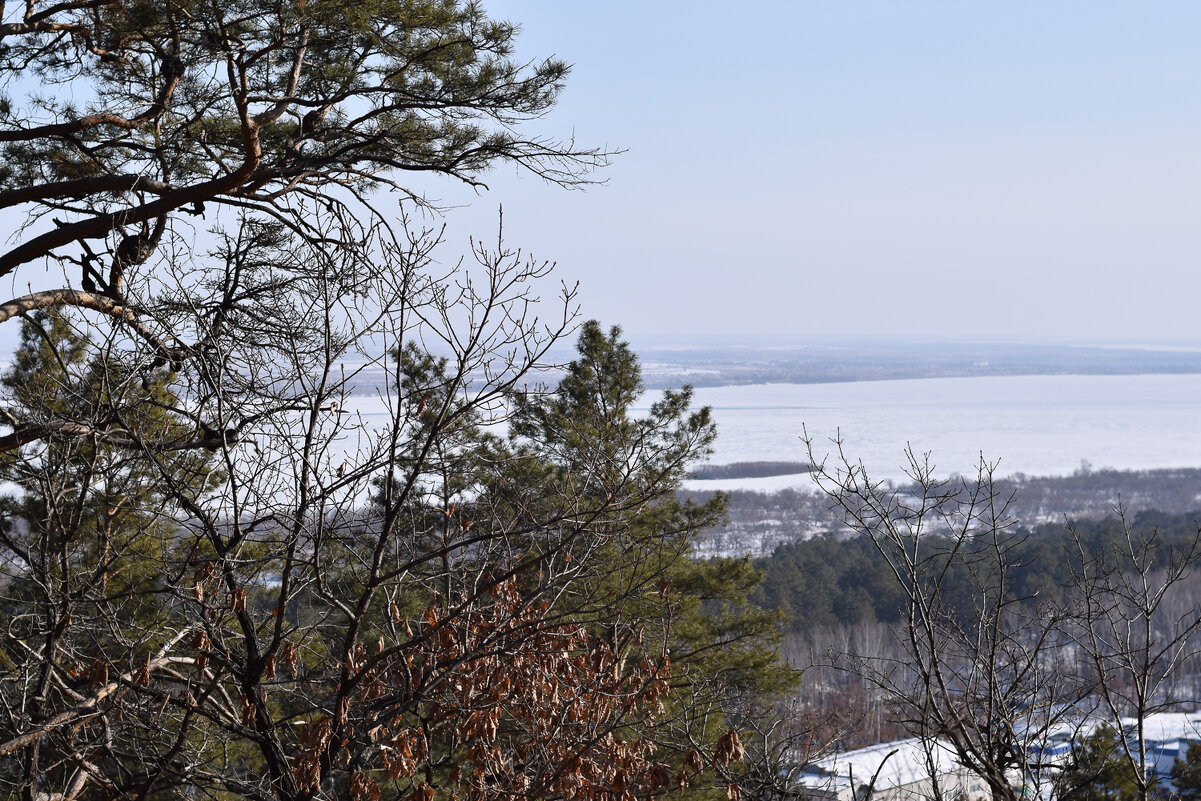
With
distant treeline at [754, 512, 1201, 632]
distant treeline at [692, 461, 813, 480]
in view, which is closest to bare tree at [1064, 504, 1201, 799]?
distant treeline at [754, 512, 1201, 632]

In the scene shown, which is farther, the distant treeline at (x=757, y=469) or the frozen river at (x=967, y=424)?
the frozen river at (x=967, y=424)

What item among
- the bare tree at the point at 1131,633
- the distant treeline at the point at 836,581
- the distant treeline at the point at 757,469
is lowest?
the distant treeline at the point at 836,581

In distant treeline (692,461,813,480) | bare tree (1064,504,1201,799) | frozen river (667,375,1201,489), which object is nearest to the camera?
bare tree (1064,504,1201,799)

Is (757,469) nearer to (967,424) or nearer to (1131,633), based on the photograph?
(1131,633)

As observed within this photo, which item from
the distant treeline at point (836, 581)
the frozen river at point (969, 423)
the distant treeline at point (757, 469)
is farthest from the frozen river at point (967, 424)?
the distant treeline at point (836, 581)

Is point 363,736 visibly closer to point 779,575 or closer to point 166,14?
point 166,14

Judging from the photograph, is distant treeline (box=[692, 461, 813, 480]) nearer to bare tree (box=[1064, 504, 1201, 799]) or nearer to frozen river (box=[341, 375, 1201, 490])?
frozen river (box=[341, 375, 1201, 490])

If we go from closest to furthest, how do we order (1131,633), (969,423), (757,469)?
1. (1131,633)
2. (757,469)
3. (969,423)

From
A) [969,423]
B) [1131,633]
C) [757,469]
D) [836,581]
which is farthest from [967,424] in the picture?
[1131,633]

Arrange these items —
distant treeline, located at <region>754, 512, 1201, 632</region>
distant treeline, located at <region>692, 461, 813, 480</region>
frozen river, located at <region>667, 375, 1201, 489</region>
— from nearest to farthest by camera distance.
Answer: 1. distant treeline, located at <region>754, 512, 1201, 632</region>
2. distant treeline, located at <region>692, 461, 813, 480</region>
3. frozen river, located at <region>667, 375, 1201, 489</region>

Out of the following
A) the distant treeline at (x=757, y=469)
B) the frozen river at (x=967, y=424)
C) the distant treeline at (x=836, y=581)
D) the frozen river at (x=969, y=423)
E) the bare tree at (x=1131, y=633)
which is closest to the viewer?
the bare tree at (x=1131, y=633)

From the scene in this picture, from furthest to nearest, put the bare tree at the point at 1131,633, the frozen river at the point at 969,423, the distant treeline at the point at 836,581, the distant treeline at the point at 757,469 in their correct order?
the frozen river at the point at 969,423 → the distant treeline at the point at 757,469 → the distant treeline at the point at 836,581 → the bare tree at the point at 1131,633

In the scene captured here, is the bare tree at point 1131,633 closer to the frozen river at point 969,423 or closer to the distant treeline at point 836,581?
the distant treeline at point 836,581

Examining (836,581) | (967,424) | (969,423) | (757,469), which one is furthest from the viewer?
(969,423)
